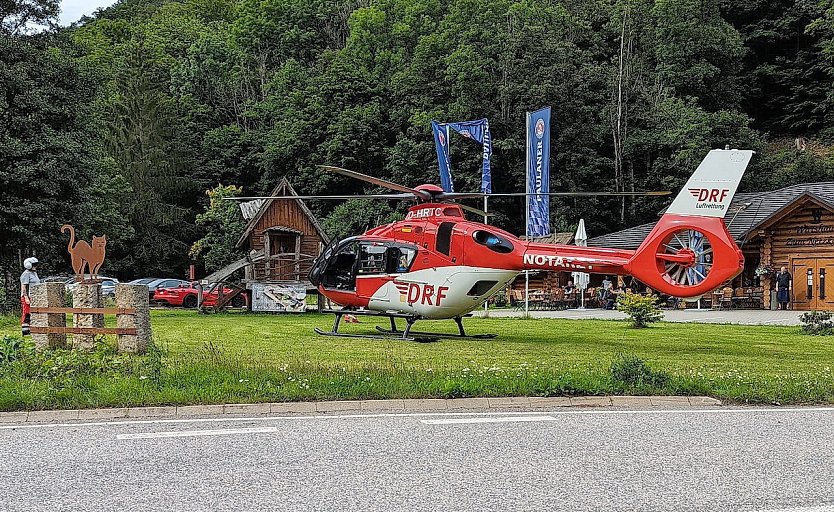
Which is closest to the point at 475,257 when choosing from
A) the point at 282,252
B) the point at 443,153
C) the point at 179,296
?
the point at 443,153

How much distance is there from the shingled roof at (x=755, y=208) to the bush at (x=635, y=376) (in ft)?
95.3

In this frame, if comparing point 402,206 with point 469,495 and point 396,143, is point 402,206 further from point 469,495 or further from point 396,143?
point 469,495

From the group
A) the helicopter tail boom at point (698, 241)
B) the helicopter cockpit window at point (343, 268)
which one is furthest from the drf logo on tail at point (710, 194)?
the helicopter cockpit window at point (343, 268)

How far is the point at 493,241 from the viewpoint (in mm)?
18938

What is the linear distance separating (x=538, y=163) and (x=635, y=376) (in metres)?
24.4

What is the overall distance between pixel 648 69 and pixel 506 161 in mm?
14243

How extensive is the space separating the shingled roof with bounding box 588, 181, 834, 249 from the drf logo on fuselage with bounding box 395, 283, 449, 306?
75.0ft

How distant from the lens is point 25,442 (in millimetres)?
8094

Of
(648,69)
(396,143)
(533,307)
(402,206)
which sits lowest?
(533,307)

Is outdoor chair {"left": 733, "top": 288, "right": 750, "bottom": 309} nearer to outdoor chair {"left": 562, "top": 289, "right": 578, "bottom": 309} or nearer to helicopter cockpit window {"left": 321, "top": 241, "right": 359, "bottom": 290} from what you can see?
outdoor chair {"left": 562, "top": 289, "right": 578, "bottom": 309}

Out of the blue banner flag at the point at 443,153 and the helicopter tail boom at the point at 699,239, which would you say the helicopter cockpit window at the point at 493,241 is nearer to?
the helicopter tail boom at the point at 699,239

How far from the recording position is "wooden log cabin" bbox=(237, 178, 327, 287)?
39094mm

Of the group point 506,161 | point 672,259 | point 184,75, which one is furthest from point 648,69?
point 672,259

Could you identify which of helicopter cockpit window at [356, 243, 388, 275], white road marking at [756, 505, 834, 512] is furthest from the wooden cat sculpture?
white road marking at [756, 505, 834, 512]
